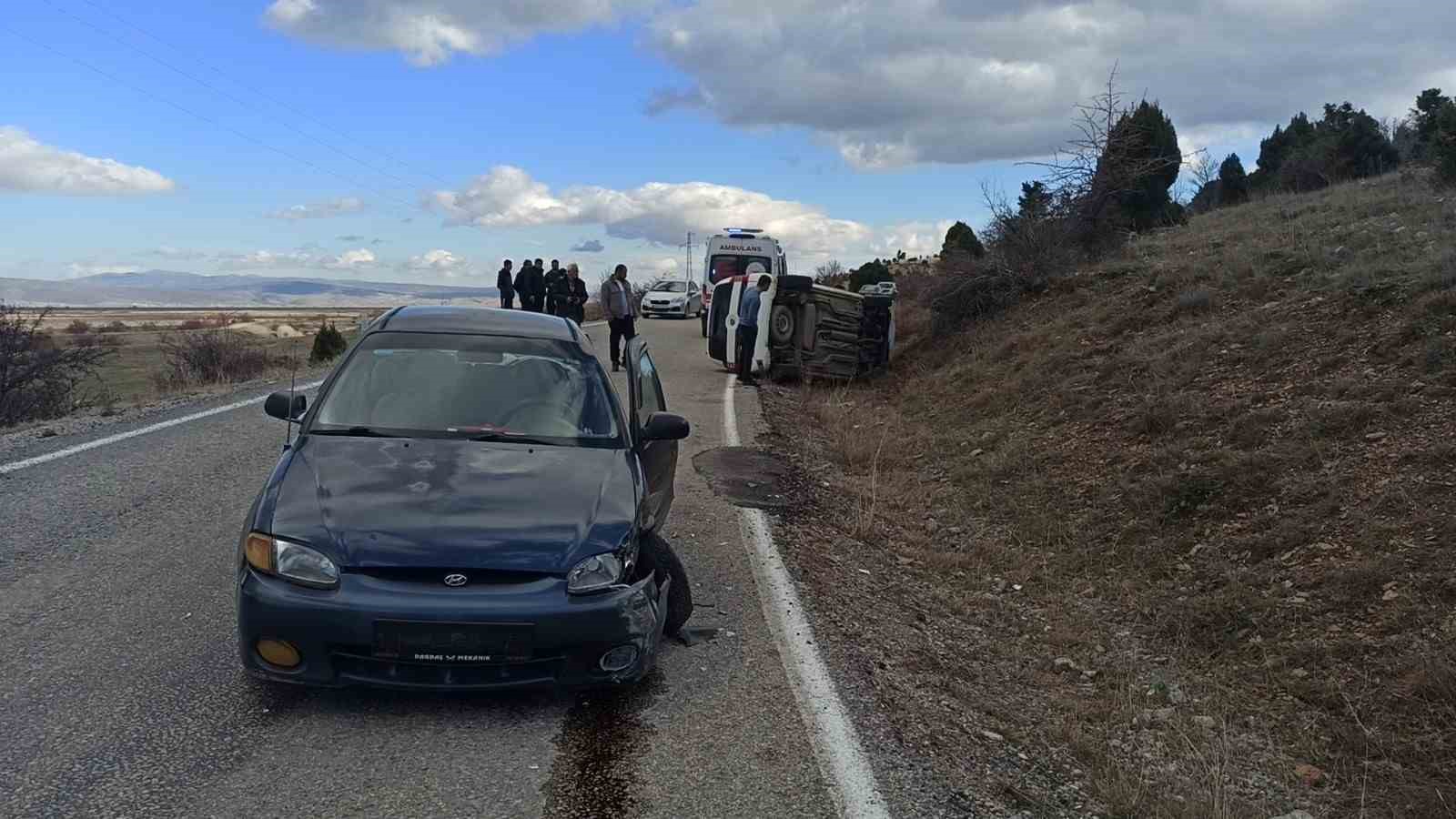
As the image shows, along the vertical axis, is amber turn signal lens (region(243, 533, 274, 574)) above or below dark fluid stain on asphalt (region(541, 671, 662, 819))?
above

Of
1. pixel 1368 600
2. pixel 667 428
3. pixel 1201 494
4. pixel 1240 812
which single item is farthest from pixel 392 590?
pixel 1201 494

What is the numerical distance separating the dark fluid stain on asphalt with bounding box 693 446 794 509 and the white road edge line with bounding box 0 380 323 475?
3814 millimetres

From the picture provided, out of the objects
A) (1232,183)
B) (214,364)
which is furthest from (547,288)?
(1232,183)

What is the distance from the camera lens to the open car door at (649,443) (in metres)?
5.39

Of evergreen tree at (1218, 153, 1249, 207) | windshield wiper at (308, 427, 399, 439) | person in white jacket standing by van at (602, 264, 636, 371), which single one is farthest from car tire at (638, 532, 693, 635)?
evergreen tree at (1218, 153, 1249, 207)

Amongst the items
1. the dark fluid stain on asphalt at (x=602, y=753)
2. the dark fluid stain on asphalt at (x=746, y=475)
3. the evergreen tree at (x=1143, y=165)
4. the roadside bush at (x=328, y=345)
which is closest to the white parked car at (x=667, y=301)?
the roadside bush at (x=328, y=345)

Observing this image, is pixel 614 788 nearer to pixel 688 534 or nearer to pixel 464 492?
pixel 464 492

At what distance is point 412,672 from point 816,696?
5.52 feet

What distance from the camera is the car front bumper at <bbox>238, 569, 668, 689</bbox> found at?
3.89m

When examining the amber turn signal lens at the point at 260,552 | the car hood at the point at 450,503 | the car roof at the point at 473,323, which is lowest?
the amber turn signal lens at the point at 260,552

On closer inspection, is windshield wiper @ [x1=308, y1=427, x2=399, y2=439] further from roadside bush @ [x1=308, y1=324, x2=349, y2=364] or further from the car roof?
roadside bush @ [x1=308, y1=324, x2=349, y2=364]

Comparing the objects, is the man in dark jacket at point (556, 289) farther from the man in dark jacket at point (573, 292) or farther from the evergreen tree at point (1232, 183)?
the evergreen tree at point (1232, 183)

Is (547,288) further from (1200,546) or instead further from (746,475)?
(1200,546)

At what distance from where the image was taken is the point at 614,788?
366 cm
